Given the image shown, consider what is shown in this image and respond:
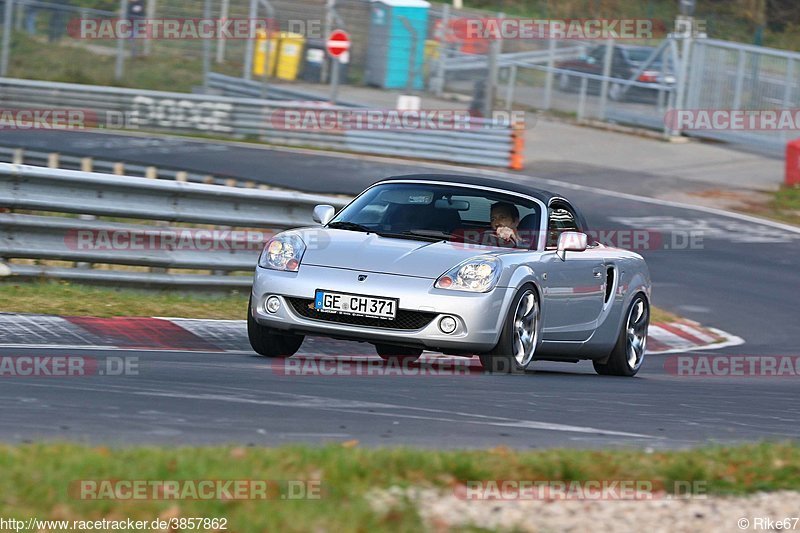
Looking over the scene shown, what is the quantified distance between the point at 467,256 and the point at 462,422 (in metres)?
2.25

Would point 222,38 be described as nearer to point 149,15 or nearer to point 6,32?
point 149,15

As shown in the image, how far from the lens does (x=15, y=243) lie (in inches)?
433

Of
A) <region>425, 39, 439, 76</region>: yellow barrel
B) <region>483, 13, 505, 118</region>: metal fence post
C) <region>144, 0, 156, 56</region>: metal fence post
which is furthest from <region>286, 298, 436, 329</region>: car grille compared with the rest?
<region>144, 0, 156, 56</region>: metal fence post

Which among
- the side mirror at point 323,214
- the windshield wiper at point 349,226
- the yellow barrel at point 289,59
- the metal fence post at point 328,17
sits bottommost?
the windshield wiper at point 349,226

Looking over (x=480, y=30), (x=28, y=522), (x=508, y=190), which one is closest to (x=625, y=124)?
(x=480, y=30)

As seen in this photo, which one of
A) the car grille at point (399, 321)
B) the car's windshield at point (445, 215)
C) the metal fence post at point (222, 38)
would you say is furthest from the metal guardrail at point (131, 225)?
the metal fence post at point (222, 38)

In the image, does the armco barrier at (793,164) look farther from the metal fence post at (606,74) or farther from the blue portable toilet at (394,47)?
the blue portable toilet at (394,47)

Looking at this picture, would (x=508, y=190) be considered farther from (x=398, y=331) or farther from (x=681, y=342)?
(x=681, y=342)

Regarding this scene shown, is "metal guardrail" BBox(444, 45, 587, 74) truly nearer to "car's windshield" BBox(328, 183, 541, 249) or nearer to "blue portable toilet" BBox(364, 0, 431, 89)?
"blue portable toilet" BBox(364, 0, 431, 89)

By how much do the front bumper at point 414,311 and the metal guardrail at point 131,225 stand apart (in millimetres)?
3140

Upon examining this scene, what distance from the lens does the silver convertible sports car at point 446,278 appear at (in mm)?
8602

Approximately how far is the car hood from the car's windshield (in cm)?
23

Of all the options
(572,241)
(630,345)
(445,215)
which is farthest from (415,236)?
(630,345)

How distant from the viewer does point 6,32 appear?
1210 inches
